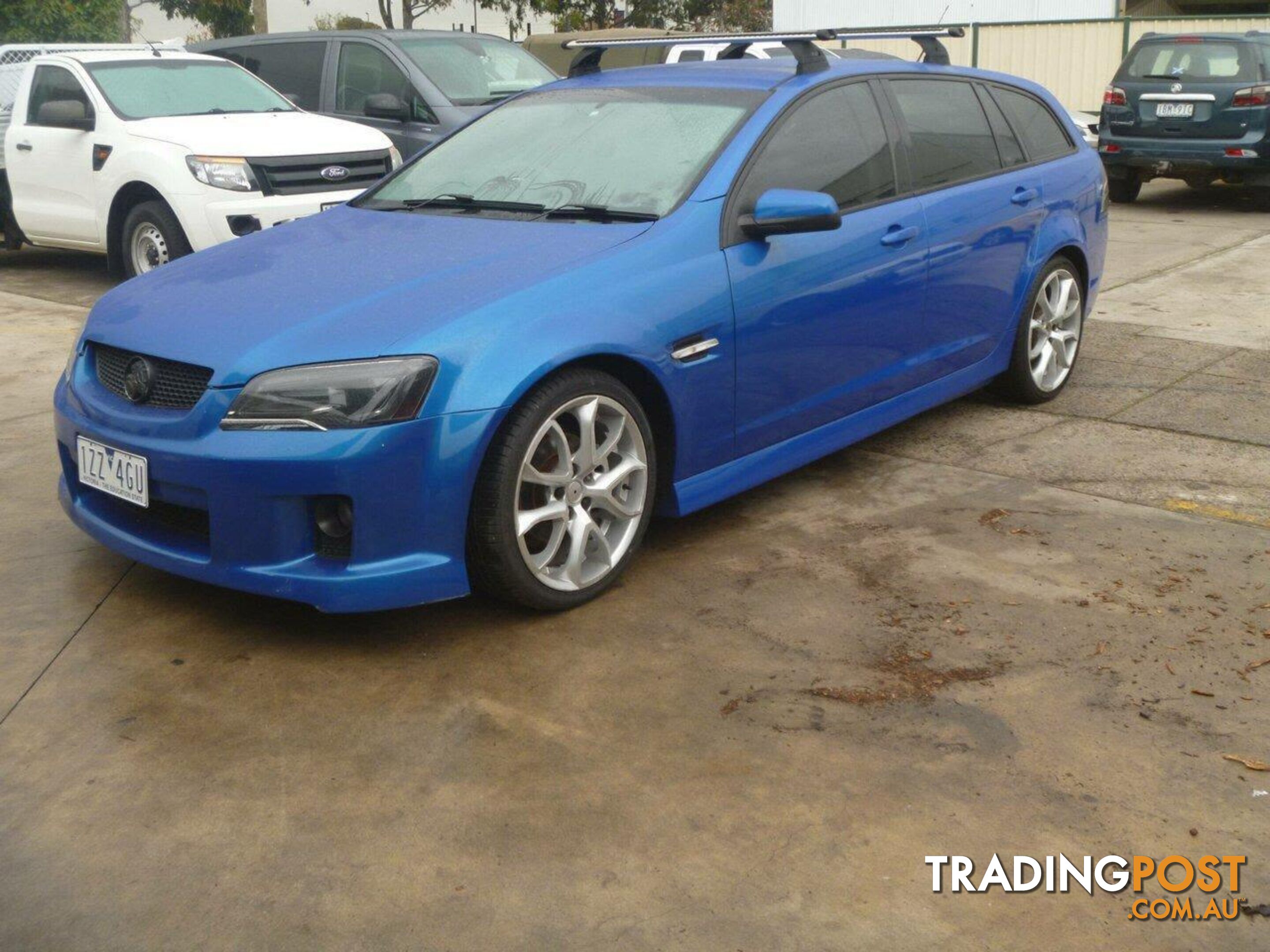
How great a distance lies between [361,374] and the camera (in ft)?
11.9

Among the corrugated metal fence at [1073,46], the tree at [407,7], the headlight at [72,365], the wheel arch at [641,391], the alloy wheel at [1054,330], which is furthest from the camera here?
the tree at [407,7]

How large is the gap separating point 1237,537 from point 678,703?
2185mm

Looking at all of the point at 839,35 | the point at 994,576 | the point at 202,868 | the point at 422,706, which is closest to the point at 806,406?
the point at 994,576

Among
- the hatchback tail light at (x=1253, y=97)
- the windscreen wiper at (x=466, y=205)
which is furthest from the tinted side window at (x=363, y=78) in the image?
the hatchback tail light at (x=1253, y=97)

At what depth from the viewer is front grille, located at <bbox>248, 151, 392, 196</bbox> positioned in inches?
340

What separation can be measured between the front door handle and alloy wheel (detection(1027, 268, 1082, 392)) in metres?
1.10

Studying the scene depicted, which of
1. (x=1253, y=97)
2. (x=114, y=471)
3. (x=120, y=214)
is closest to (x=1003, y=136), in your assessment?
(x=114, y=471)

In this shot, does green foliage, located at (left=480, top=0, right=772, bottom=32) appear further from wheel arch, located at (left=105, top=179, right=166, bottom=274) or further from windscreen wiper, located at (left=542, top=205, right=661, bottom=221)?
windscreen wiper, located at (left=542, top=205, right=661, bottom=221)

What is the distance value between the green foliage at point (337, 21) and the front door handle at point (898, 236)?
122ft

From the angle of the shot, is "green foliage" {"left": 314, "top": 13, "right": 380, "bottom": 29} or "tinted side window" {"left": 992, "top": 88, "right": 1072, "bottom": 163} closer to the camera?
"tinted side window" {"left": 992, "top": 88, "right": 1072, "bottom": 163}

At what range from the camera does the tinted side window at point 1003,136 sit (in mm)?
5852

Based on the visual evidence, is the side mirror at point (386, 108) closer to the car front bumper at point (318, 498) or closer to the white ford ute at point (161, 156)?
the white ford ute at point (161, 156)

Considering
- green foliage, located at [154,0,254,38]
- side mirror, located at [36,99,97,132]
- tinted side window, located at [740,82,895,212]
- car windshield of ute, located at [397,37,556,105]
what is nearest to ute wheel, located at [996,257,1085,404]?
tinted side window, located at [740,82,895,212]

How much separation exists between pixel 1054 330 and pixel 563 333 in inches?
124
